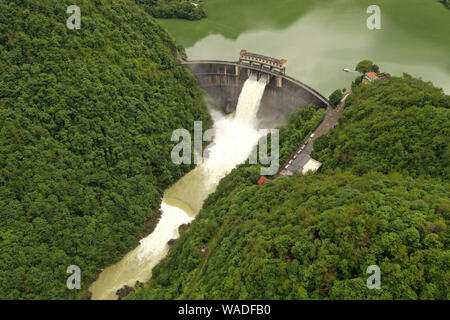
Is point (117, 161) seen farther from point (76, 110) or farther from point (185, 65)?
point (185, 65)

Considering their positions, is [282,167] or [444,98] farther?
[282,167]

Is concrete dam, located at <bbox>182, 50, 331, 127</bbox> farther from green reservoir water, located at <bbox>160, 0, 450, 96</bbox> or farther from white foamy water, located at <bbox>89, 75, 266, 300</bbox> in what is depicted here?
green reservoir water, located at <bbox>160, 0, 450, 96</bbox>

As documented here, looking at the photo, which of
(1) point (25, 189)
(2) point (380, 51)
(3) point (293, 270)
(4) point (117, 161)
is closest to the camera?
(3) point (293, 270)

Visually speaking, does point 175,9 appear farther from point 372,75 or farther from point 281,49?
point 372,75

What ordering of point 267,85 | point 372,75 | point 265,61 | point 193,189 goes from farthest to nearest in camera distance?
1. point 267,85
2. point 265,61
3. point 372,75
4. point 193,189

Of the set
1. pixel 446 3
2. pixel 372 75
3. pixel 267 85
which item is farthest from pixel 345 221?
pixel 446 3

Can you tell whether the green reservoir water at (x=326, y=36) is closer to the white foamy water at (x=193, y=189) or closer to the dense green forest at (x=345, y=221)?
the white foamy water at (x=193, y=189)

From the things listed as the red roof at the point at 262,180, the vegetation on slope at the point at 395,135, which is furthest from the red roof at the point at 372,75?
the red roof at the point at 262,180

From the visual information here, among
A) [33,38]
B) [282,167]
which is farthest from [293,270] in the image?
[33,38]
